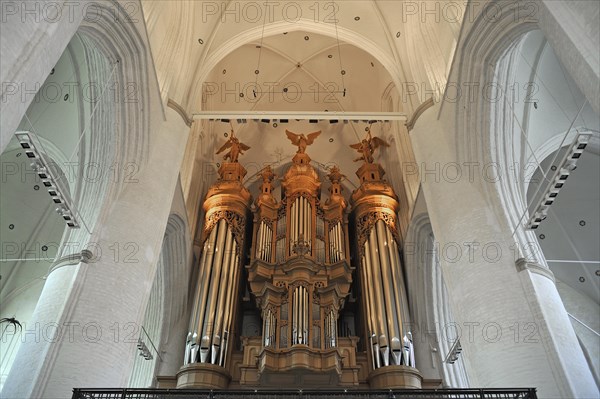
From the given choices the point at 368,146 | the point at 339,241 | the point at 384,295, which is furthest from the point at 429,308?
the point at 368,146

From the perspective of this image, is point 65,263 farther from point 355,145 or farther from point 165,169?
point 355,145

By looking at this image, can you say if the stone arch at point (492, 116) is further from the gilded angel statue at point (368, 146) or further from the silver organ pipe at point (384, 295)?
the gilded angel statue at point (368, 146)

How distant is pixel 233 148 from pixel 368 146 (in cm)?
357

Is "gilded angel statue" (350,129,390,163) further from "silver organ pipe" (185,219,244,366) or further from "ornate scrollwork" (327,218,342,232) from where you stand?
"silver organ pipe" (185,219,244,366)

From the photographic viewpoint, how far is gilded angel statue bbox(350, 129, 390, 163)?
45.0ft

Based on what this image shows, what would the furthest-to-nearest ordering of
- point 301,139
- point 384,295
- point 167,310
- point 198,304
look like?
point 301,139 → point 167,310 → point 384,295 → point 198,304

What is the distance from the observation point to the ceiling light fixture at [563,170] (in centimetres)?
526

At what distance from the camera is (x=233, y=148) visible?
45.6 ft

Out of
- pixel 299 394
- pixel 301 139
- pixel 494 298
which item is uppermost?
pixel 301 139

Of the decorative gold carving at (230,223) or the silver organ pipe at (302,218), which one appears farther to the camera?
the decorative gold carving at (230,223)

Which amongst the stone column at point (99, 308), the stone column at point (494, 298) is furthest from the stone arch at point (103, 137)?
the stone column at point (494, 298)

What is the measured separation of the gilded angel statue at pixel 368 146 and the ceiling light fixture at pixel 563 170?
756cm

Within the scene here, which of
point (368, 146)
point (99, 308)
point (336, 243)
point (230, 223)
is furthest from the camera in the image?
point (368, 146)

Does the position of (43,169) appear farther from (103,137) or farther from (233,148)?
(233,148)
